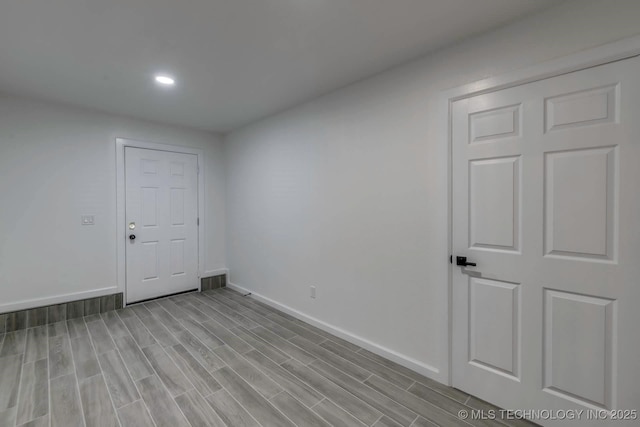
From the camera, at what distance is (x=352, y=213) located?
8.71ft

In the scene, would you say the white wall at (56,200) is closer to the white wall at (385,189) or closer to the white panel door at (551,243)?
the white wall at (385,189)

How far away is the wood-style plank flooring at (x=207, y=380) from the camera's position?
68.8 inches

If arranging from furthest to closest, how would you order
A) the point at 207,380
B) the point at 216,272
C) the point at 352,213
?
the point at 216,272 → the point at 352,213 → the point at 207,380

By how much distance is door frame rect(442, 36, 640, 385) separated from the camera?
A: 1423 mm

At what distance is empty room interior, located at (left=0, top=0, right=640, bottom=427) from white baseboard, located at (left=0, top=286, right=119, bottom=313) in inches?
0.6

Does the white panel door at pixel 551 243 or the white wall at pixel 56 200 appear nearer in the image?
the white panel door at pixel 551 243

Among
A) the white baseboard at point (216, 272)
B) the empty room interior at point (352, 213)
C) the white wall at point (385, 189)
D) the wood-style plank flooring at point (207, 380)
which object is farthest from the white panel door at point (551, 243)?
the white baseboard at point (216, 272)

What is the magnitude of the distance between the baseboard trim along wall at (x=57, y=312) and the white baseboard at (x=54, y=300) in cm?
3

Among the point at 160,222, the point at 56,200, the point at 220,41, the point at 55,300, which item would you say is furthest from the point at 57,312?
the point at 220,41

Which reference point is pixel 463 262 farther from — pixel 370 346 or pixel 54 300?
pixel 54 300

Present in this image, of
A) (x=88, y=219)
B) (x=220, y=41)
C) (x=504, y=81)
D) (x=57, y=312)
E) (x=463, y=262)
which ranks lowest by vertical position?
(x=57, y=312)

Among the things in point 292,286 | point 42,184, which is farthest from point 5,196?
point 292,286

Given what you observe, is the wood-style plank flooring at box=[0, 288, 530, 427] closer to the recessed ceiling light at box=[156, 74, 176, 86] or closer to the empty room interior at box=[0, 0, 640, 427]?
the empty room interior at box=[0, 0, 640, 427]

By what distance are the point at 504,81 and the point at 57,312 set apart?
4.83m
